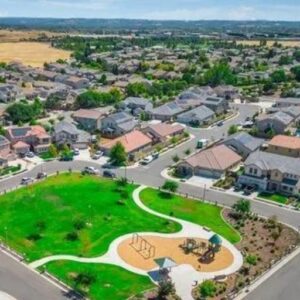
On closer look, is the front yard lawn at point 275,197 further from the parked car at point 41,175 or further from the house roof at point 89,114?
the house roof at point 89,114

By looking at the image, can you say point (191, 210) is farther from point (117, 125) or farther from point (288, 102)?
point (288, 102)

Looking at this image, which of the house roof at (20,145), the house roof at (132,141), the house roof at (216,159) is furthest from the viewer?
the house roof at (132,141)

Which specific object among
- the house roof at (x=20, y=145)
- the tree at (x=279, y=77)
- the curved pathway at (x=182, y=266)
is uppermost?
the tree at (x=279, y=77)

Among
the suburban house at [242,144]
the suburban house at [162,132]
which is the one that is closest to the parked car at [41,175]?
the suburban house at [162,132]

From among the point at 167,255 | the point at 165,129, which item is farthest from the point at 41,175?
the point at 165,129

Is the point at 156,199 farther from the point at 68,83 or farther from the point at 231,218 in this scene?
the point at 68,83

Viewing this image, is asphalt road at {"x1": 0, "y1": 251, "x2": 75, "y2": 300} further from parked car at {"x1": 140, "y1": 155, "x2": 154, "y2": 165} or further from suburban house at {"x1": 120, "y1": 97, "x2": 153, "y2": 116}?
suburban house at {"x1": 120, "y1": 97, "x2": 153, "y2": 116}

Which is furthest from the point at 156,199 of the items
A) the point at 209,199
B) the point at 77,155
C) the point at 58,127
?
the point at 58,127
